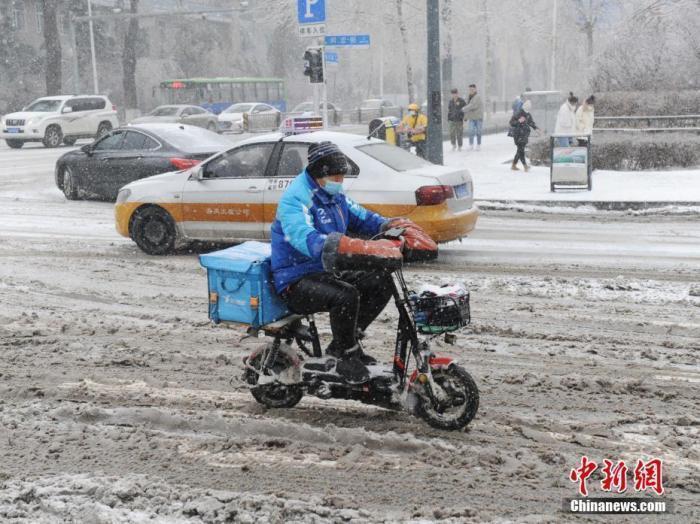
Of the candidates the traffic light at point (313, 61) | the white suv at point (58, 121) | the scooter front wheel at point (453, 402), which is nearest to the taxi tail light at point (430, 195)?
the scooter front wheel at point (453, 402)

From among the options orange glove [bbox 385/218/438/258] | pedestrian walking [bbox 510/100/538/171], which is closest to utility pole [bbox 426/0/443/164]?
pedestrian walking [bbox 510/100/538/171]

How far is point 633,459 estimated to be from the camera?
4.90 metres

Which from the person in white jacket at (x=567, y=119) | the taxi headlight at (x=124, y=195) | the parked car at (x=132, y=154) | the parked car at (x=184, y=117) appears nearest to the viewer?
the taxi headlight at (x=124, y=195)

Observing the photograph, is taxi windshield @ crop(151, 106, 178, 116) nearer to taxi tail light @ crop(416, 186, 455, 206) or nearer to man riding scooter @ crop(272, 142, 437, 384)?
taxi tail light @ crop(416, 186, 455, 206)

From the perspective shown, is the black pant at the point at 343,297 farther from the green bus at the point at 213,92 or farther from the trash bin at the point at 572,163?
the green bus at the point at 213,92

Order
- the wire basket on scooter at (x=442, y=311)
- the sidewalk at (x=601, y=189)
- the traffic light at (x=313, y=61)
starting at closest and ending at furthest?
1. the wire basket on scooter at (x=442, y=311)
2. the sidewalk at (x=601, y=189)
3. the traffic light at (x=313, y=61)

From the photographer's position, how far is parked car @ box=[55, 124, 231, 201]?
53.9 ft

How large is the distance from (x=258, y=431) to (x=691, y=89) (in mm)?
23278

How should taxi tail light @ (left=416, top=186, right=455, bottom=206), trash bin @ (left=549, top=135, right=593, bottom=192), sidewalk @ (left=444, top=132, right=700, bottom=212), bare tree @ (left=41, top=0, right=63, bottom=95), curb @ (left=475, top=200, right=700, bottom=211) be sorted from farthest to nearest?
bare tree @ (left=41, top=0, right=63, bottom=95)
trash bin @ (left=549, top=135, right=593, bottom=192)
sidewalk @ (left=444, top=132, right=700, bottom=212)
curb @ (left=475, top=200, right=700, bottom=211)
taxi tail light @ (left=416, top=186, right=455, bottom=206)

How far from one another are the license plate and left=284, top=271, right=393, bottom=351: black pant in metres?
5.53

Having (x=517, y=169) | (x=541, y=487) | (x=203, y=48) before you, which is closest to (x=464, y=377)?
(x=541, y=487)

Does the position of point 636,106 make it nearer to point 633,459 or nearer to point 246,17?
point 633,459

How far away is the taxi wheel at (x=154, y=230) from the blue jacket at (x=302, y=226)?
6.48 metres

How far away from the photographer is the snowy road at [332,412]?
14.9ft
